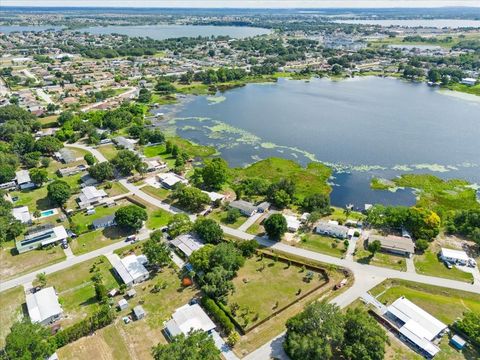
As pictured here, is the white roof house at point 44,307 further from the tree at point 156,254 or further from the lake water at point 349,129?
the lake water at point 349,129

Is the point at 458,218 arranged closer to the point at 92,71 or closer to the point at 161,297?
the point at 161,297

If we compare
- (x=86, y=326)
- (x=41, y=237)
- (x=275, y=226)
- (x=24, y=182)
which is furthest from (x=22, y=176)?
(x=275, y=226)

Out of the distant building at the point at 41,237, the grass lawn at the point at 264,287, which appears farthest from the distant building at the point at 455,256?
the distant building at the point at 41,237

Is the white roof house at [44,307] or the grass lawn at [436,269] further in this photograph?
the grass lawn at [436,269]

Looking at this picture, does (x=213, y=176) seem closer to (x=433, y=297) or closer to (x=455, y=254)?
(x=433, y=297)

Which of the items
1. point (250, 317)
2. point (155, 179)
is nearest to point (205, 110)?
point (155, 179)

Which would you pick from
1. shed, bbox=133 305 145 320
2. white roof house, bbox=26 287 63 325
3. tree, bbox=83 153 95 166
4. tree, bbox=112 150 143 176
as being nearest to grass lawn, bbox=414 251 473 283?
shed, bbox=133 305 145 320
